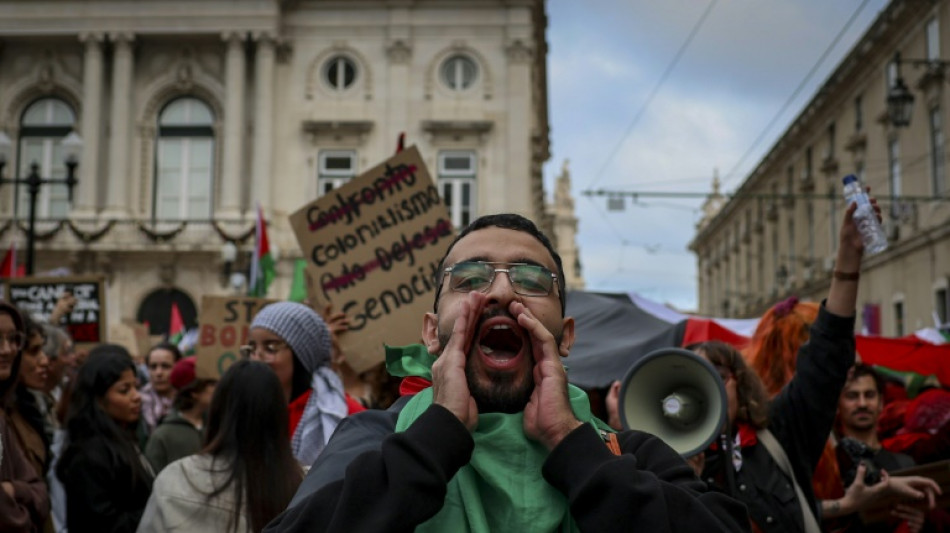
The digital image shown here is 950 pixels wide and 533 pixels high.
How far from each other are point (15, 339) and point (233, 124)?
3021 centimetres

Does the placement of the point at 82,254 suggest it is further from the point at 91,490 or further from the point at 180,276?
the point at 91,490

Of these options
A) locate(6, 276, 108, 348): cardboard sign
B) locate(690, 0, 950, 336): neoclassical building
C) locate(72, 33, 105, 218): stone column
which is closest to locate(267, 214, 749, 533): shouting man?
locate(6, 276, 108, 348): cardboard sign

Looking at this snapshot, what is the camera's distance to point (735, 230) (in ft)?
199

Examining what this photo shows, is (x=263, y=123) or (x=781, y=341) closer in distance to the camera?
(x=781, y=341)

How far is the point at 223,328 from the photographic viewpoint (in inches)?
299

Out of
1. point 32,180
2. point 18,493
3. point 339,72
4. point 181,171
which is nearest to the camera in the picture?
point 18,493

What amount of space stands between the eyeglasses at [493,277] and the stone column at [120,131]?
3282 cm

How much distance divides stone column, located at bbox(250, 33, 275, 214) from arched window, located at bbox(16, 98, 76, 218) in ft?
19.4

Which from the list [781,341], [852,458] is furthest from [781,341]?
[852,458]

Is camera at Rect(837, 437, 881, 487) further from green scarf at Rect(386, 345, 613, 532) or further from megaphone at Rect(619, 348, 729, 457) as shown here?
green scarf at Rect(386, 345, 613, 532)

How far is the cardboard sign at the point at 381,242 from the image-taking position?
664cm

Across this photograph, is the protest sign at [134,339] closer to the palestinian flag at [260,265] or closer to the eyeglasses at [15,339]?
the palestinian flag at [260,265]

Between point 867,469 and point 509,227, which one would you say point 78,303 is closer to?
point 867,469

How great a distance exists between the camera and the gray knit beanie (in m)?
4.86
